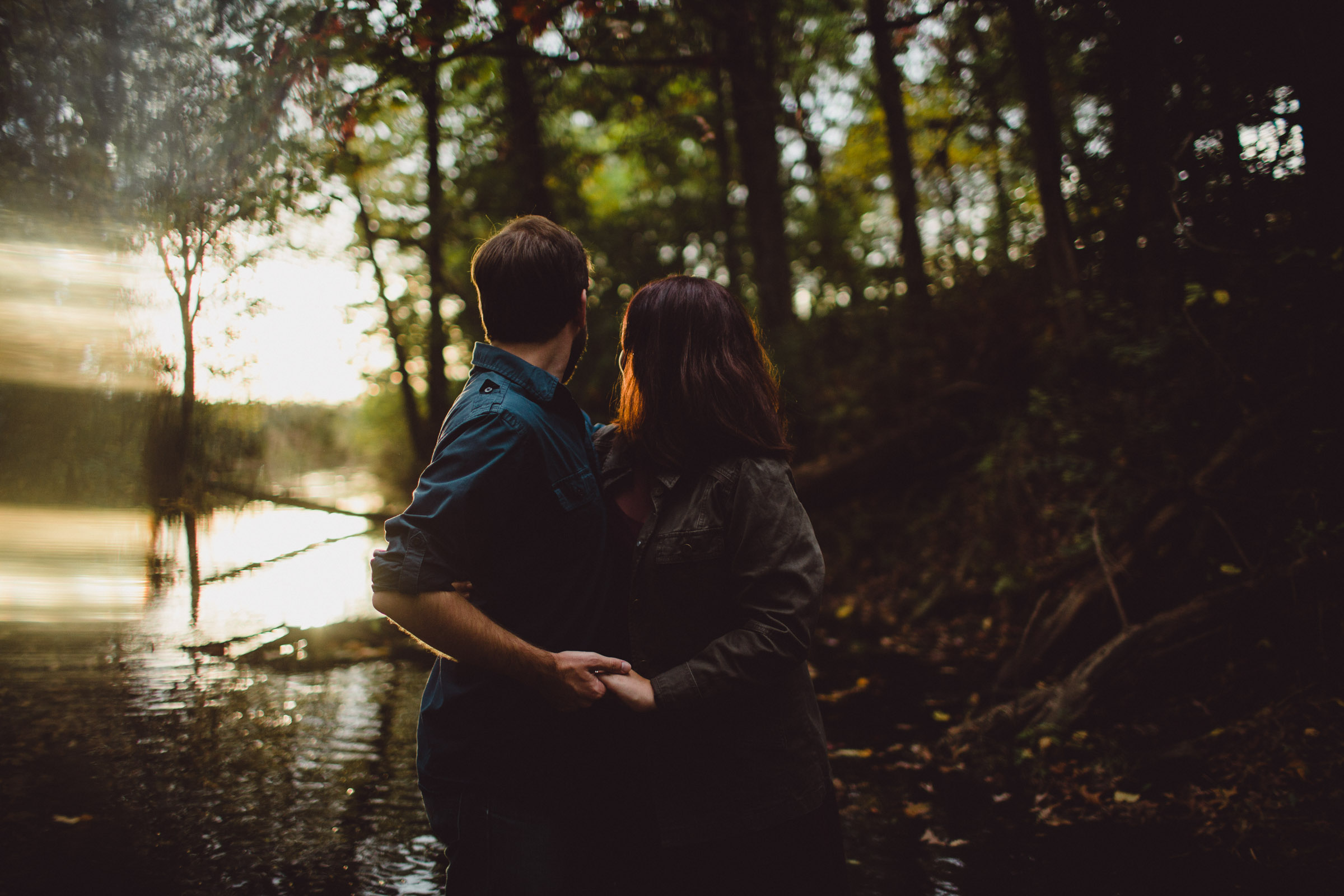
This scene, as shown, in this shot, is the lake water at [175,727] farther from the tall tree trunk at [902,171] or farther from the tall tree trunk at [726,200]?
the tall tree trunk at [726,200]

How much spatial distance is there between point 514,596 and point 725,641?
474 millimetres

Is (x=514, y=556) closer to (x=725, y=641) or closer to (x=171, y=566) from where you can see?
(x=725, y=641)

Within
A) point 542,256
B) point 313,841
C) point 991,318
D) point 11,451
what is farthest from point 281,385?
point 991,318

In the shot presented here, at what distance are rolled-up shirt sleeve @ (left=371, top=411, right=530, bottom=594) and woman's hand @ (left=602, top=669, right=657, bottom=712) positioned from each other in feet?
1.23

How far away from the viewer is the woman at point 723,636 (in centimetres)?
156

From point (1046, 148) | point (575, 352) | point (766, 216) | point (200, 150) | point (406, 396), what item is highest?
point (766, 216)

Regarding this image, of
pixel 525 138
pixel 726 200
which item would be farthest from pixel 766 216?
pixel 726 200

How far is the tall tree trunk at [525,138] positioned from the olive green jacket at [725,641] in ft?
12.3

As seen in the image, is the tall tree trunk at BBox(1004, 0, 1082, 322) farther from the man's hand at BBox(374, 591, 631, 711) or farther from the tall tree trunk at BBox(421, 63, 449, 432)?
the man's hand at BBox(374, 591, 631, 711)

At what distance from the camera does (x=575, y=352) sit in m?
1.92

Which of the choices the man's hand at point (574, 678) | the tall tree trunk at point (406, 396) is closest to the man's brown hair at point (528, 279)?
the man's hand at point (574, 678)

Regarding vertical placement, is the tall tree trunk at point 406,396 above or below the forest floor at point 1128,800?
above

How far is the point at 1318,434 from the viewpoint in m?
3.69

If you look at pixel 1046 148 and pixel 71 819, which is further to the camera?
pixel 1046 148
